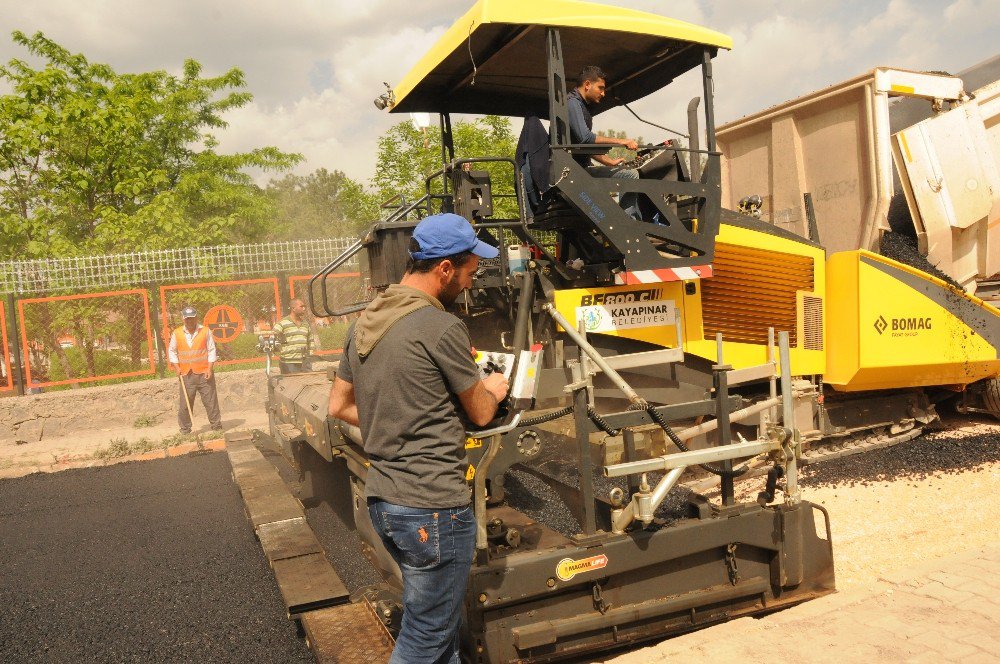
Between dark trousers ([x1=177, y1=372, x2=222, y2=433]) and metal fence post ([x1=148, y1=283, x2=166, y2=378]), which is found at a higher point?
metal fence post ([x1=148, y1=283, x2=166, y2=378])

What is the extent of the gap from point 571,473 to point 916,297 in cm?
271

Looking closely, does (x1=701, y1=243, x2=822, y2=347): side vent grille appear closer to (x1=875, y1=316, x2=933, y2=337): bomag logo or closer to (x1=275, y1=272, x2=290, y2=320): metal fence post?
(x1=875, y1=316, x2=933, y2=337): bomag logo

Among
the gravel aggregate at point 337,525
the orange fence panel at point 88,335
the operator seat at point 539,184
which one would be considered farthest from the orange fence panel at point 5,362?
the operator seat at point 539,184

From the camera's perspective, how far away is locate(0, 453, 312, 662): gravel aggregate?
12.2 ft

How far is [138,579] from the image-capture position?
462cm

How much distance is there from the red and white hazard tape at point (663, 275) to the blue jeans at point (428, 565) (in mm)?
2172

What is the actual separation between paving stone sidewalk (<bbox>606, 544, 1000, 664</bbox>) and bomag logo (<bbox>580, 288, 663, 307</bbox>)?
1803 mm

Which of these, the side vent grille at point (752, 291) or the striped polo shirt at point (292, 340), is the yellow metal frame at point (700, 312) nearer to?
the side vent grille at point (752, 291)

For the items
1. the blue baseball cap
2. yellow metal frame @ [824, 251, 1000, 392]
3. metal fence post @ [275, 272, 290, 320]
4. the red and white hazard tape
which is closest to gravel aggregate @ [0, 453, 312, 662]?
the blue baseball cap

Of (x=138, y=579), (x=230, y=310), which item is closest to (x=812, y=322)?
(x=138, y=579)

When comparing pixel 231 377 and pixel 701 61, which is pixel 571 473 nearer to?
pixel 701 61

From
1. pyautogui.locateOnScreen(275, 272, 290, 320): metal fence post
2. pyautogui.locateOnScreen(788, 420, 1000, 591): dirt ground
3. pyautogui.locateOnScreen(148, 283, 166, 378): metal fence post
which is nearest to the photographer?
pyautogui.locateOnScreen(788, 420, 1000, 591): dirt ground

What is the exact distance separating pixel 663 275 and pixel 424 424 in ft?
7.97

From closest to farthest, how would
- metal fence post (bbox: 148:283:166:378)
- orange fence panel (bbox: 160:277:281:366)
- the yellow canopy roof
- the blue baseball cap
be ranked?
the blue baseball cap
the yellow canopy roof
metal fence post (bbox: 148:283:166:378)
orange fence panel (bbox: 160:277:281:366)
